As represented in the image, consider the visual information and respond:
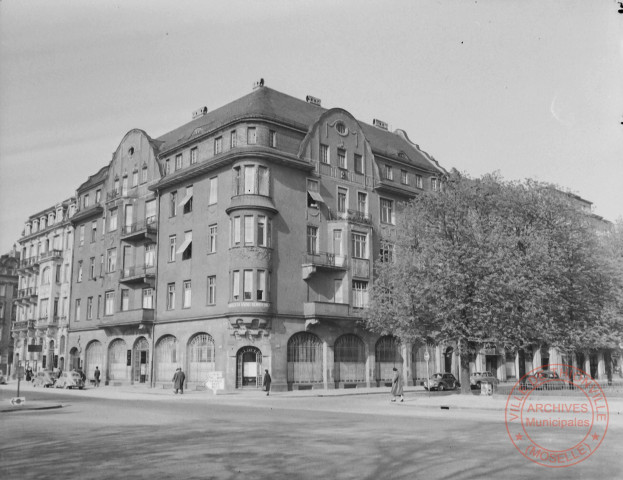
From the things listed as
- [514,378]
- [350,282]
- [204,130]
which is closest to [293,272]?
[350,282]

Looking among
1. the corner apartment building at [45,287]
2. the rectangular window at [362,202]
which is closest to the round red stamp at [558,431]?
the rectangular window at [362,202]

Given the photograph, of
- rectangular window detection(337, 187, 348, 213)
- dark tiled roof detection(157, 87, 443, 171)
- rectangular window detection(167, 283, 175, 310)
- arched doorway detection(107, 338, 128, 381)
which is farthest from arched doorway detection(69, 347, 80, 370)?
rectangular window detection(337, 187, 348, 213)

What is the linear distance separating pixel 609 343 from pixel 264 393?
24654 mm

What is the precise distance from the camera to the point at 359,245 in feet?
155

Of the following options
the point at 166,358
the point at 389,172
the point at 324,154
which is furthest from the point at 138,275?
the point at 389,172

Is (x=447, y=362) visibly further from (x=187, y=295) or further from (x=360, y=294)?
(x=187, y=295)

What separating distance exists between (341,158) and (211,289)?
1415 cm

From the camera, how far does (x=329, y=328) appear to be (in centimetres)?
4478

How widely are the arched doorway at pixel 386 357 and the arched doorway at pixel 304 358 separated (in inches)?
227

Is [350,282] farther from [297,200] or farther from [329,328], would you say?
[297,200]

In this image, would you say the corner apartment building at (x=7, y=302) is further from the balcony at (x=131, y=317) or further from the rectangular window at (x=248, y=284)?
the rectangular window at (x=248, y=284)

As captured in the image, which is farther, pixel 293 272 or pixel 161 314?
pixel 161 314

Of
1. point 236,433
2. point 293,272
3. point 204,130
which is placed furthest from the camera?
point 204,130

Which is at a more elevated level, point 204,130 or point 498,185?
point 204,130
